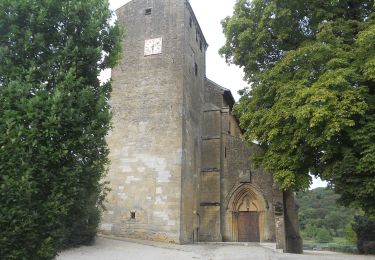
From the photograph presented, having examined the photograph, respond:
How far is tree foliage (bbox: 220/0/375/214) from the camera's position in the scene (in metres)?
12.9

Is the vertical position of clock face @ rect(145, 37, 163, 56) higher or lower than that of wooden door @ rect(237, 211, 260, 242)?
higher

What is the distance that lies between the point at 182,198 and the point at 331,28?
1054 centimetres

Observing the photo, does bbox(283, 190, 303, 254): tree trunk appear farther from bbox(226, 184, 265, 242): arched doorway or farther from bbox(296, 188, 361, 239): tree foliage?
bbox(296, 188, 361, 239): tree foliage

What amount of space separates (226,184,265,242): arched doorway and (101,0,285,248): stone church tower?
59 millimetres

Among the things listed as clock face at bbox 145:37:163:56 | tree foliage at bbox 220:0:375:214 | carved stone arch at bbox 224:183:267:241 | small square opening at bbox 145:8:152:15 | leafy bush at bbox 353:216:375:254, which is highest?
small square opening at bbox 145:8:152:15

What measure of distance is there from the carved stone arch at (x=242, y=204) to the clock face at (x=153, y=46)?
Answer: 30.9 ft

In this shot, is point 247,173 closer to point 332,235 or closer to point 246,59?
point 246,59

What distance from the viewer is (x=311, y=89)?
43.4 ft

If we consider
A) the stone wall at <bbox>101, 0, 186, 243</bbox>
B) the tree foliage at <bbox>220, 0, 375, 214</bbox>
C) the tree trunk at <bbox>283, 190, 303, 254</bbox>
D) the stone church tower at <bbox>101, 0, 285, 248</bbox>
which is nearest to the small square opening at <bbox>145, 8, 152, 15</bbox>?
the stone church tower at <bbox>101, 0, 285, 248</bbox>

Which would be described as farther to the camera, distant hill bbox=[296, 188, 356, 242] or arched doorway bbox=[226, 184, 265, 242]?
distant hill bbox=[296, 188, 356, 242]

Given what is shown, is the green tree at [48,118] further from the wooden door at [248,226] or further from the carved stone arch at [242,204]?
the wooden door at [248,226]

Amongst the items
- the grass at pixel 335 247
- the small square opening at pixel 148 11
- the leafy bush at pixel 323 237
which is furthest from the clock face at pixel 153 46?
the leafy bush at pixel 323 237

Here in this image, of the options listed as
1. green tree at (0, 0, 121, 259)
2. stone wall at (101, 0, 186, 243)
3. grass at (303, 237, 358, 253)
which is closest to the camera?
green tree at (0, 0, 121, 259)

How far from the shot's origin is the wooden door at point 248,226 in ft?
73.3
